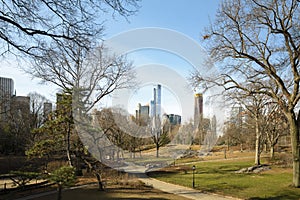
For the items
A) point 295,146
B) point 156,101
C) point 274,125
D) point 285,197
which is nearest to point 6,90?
point 156,101

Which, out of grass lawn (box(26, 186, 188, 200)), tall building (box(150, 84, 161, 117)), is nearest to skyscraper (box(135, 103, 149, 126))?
tall building (box(150, 84, 161, 117))

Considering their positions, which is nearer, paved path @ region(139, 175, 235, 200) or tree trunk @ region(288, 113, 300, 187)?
paved path @ region(139, 175, 235, 200)

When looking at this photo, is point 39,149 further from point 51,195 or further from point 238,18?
point 238,18

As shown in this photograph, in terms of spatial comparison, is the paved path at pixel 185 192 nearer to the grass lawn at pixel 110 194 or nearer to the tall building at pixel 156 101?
the grass lawn at pixel 110 194

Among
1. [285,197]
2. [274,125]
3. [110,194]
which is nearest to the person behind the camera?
[285,197]

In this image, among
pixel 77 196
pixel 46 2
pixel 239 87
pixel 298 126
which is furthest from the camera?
pixel 239 87

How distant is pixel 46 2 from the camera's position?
13.0ft

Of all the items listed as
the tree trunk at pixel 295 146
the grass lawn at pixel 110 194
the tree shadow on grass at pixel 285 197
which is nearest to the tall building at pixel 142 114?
the grass lawn at pixel 110 194

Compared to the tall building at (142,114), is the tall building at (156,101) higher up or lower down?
higher up

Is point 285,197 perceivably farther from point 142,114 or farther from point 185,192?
point 142,114

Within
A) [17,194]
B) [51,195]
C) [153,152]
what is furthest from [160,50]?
[153,152]

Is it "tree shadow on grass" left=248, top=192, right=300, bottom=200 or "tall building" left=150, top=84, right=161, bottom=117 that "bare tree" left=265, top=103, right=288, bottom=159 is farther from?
"tree shadow on grass" left=248, top=192, right=300, bottom=200

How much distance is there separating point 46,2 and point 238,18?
9.92m

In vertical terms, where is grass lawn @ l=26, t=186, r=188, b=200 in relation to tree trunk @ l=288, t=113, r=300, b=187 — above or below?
below
